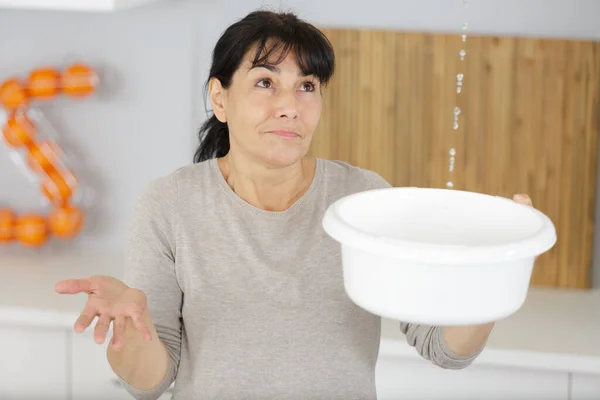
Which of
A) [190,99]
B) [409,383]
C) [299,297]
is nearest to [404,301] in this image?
[299,297]

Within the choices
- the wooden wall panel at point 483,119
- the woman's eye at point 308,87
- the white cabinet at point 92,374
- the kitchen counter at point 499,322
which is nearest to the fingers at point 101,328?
the woman's eye at point 308,87

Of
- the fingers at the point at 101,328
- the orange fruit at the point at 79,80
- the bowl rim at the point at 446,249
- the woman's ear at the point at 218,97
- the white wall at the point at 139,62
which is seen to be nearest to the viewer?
the bowl rim at the point at 446,249

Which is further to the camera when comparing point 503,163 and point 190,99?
point 190,99

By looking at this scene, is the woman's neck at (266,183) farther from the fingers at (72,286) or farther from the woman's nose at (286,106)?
the fingers at (72,286)

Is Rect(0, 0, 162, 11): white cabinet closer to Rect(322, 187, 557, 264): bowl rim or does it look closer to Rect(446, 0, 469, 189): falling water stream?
Rect(446, 0, 469, 189): falling water stream

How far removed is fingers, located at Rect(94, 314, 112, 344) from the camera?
104cm

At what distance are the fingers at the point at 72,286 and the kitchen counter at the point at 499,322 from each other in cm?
85

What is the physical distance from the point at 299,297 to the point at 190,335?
0.17 m

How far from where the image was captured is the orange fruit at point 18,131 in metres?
2.33

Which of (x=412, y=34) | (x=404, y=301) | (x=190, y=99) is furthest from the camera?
(x=190, y=99)

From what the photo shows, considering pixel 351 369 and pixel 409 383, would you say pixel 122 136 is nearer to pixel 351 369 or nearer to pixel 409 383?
pixel 409 383

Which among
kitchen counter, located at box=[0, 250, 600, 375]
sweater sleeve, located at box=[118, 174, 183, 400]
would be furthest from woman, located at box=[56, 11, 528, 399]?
kitchen counter, located at box=[0, 250, 600, 375]

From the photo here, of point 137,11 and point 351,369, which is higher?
point 137,11

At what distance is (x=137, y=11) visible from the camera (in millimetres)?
2309
